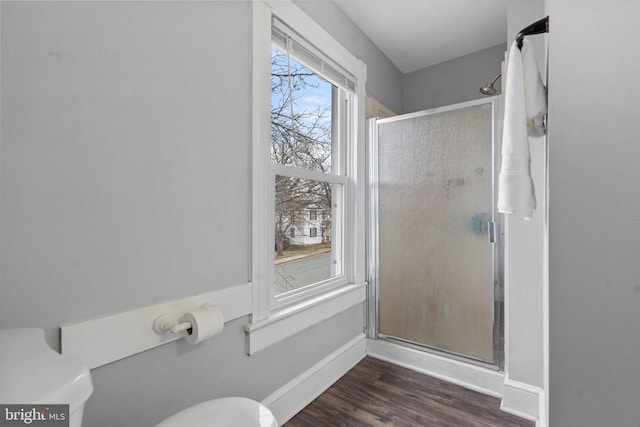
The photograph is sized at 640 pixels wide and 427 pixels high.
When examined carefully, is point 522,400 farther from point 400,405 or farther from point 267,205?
point 267,205

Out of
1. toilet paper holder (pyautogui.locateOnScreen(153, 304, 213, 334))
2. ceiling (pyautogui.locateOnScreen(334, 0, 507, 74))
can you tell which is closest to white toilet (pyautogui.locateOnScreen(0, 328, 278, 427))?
toilet paper holder (pyautogui.locateOnScreen(153, 304, 213, 334))

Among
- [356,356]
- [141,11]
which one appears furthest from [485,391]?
[141,11]

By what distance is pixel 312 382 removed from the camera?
5.59ft

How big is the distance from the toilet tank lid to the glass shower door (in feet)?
6.30

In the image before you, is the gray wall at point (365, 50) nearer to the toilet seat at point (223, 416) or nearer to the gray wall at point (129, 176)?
the gray wall at point (129, 176)

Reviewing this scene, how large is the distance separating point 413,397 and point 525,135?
1.51 metres

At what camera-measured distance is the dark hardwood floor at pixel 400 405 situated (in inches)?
60.1

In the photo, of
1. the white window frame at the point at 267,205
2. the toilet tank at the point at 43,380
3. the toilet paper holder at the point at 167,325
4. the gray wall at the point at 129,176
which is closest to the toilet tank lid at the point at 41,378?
the toilet tank at the point at 43,380

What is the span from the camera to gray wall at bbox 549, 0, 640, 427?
68cm

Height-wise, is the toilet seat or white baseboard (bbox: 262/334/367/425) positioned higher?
the toilet seat

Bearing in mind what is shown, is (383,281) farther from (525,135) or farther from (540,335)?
(525,135)

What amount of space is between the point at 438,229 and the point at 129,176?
176 cm

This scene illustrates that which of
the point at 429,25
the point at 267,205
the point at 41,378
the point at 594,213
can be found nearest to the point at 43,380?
the point at 41,378

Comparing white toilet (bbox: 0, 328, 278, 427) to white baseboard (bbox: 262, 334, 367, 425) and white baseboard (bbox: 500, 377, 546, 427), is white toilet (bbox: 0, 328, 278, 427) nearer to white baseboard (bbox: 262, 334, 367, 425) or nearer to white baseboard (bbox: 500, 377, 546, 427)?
white baseboard (bbox: 262, 334, 367, 425)
